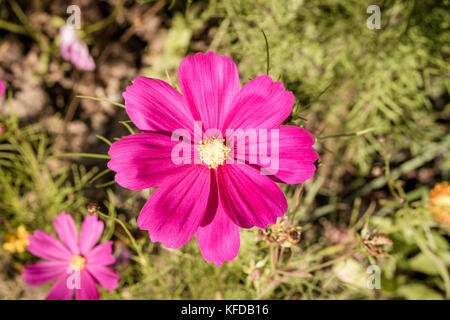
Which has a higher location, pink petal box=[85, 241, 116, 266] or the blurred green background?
the blurred green background

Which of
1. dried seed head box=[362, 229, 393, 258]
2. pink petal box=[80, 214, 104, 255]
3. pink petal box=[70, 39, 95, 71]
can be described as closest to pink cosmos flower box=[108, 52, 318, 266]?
dried seed head box=[362, 229, 393, 258]

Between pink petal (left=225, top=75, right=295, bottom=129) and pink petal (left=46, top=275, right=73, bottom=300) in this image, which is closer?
pink petal (left=225, top=75, right=295, bottom=129)

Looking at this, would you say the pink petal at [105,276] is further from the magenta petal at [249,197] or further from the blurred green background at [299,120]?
the magenta petal at [249,197]

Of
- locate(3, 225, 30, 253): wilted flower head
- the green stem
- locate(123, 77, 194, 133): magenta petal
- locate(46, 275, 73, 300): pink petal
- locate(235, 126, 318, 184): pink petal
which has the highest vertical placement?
the green stem

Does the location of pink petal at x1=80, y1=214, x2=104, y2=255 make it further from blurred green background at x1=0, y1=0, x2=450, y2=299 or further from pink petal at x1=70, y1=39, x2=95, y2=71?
pink petal at x1=70, y1=39, x2=95, y2=71

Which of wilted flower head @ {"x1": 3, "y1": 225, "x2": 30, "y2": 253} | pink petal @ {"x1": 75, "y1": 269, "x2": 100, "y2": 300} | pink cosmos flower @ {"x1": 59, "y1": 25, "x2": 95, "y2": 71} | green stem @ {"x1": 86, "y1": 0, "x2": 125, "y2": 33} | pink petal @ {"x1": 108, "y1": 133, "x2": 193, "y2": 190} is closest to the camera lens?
pink petal @ {"x1": 108, "y1": 133, "x2": 193, "y2": 190}
